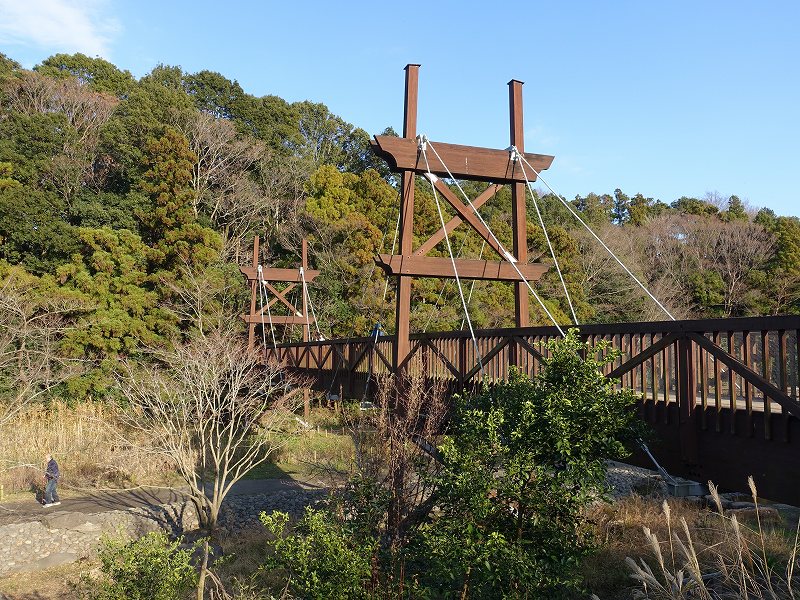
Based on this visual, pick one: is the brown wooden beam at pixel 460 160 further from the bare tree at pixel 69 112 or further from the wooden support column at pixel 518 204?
the bare tree at pixel 69 112

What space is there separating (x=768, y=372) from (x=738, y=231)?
2897 cm

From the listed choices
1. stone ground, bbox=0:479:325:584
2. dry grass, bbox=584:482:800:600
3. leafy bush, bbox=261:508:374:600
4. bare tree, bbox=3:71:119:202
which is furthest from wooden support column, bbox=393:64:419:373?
bare tree, bbox=3:71:119:202

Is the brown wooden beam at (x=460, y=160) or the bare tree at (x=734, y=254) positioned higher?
the bare tree at (x=734, y=254)

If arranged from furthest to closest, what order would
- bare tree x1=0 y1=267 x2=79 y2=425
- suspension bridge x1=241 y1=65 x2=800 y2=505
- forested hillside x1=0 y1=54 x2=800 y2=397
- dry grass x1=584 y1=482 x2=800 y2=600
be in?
forested hillside x1=0 y1=54 x2=800 y2=397 < bare tree x1=0 y1=267 x2=79 y2=425 < dry grass x1=584 y1=482 x2=800 y2=600 < suspension bridge x1=241 y1=65 x2=800 y2=505

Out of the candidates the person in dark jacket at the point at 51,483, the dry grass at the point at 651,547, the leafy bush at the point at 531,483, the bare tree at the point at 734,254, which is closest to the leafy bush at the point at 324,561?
the leafy bush at the point at 531,483

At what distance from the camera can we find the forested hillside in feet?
71.4

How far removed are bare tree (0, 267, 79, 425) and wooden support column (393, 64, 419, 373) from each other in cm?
1205

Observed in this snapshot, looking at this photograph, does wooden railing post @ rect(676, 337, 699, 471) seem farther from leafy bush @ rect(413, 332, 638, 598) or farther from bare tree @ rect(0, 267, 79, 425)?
bare tree @ rect(0, 267, 79, 425)

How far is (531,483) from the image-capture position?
4371mm

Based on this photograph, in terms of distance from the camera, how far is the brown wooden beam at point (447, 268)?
7895mm

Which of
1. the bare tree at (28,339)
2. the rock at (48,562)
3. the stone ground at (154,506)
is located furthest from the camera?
the bare tree at (28,339)

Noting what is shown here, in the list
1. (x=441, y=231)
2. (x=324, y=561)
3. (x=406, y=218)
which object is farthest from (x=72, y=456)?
(x=324, y=561)

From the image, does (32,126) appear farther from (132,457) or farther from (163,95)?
(132,457)

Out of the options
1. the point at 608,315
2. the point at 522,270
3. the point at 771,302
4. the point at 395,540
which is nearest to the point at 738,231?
the point at 771,302
